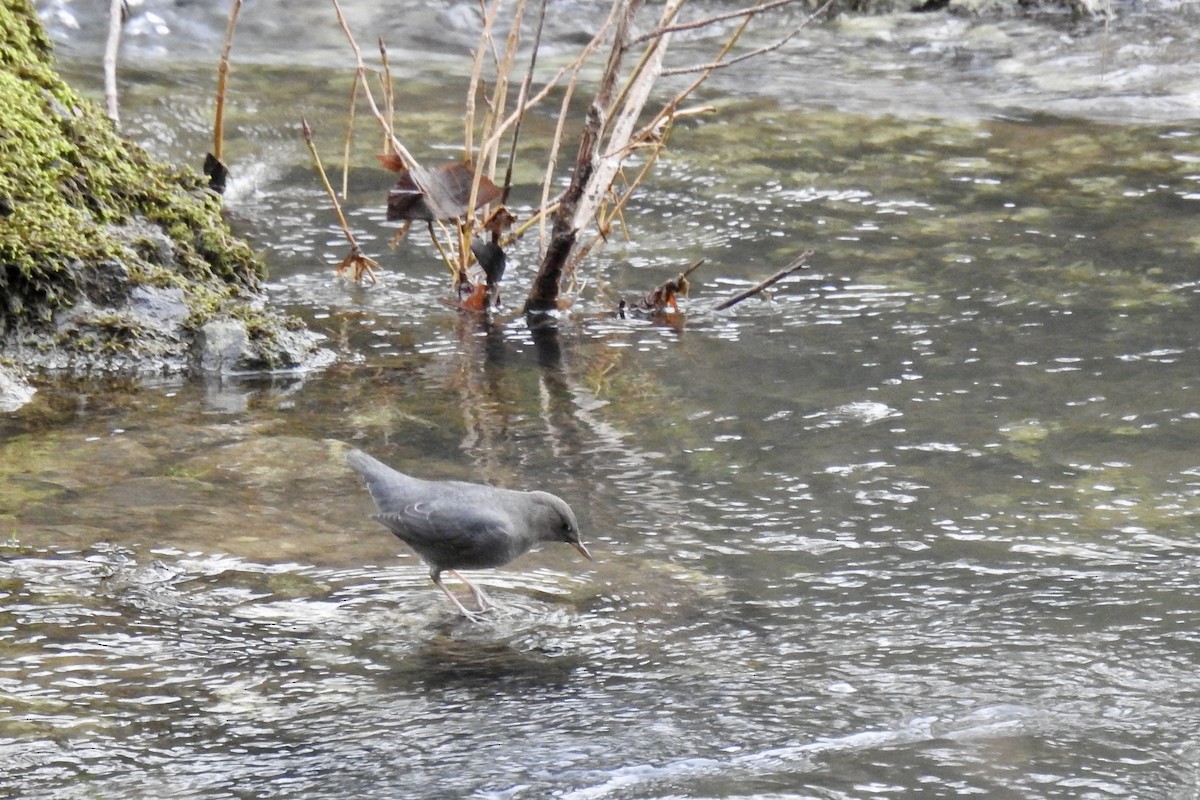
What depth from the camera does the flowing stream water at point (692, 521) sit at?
2977 millimetres

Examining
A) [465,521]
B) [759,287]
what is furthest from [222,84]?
[465,521]

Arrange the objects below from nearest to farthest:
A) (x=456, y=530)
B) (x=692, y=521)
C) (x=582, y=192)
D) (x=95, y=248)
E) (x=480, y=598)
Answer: (x=456, y=530) < (x=480, y=598) < (x=692, y=521) < (x=95, y=248) < (x=582, y=192)

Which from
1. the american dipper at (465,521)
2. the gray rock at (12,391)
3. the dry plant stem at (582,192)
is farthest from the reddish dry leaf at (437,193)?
the american dipper at (465,521)

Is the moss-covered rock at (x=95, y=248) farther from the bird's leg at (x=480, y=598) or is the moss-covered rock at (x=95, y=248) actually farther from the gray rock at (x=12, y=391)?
the bird's leg at (x=480, y=598)

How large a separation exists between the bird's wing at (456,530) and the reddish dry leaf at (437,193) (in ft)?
9.12

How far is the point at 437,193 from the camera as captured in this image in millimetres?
6324

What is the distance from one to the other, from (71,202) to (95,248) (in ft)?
1.07

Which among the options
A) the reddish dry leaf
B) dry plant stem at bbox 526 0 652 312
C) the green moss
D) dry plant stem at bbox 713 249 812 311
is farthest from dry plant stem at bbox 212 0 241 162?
dry plant stem at bbox 713 249 812 311

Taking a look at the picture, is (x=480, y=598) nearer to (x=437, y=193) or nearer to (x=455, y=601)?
(x=455, y=601)

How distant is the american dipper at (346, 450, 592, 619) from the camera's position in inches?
142

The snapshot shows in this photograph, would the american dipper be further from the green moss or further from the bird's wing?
the green moss

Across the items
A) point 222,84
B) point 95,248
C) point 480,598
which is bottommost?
point 480,598

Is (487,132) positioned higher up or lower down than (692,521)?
higher up

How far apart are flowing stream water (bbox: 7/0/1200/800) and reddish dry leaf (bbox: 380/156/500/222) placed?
453mm
